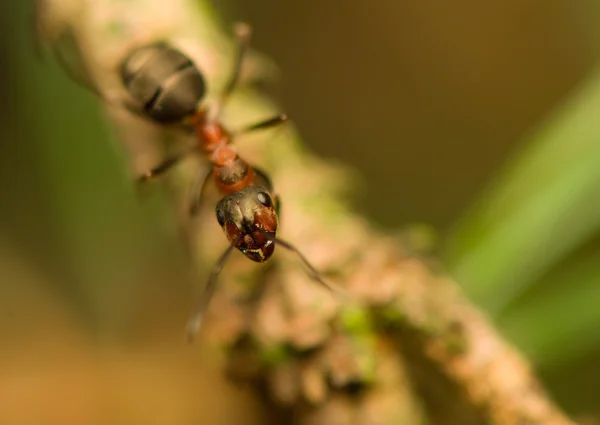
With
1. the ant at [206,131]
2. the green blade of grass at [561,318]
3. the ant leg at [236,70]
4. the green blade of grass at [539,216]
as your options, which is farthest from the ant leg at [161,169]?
the green blade of grass at [561,318]

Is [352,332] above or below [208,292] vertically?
above

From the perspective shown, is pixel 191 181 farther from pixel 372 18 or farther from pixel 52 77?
pixel 372 18

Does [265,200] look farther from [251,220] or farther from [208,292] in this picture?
[208,292]

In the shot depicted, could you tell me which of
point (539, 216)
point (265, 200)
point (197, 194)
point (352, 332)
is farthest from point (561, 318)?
point (197, 194)

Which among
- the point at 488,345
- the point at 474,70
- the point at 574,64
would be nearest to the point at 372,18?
the point at 474,70

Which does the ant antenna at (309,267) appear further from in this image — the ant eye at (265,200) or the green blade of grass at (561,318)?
the green blade of grass at (561,318)

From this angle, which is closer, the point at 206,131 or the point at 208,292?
the point at 208,292
